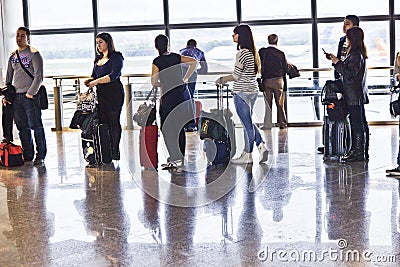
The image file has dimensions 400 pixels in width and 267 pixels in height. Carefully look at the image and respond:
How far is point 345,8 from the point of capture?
12.9m

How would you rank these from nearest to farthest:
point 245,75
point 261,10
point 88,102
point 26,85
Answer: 1. point 245,75
2. point 26,85
3. point 88,102
4. point 261,10

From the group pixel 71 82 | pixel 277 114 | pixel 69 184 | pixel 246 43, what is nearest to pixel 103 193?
pixel 69 184

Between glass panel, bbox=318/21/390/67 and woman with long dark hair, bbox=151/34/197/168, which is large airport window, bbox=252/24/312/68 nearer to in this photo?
glass panel, bbox=318/21/390/67

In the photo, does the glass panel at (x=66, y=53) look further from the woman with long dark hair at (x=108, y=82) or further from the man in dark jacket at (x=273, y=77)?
the woman with long dark hair at (x=108, y=82)

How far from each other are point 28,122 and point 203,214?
316 cm

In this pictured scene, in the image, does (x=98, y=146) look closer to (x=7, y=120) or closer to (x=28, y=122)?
(x=28, y=122)

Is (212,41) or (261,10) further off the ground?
(261,10)

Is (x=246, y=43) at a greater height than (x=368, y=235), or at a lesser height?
greater

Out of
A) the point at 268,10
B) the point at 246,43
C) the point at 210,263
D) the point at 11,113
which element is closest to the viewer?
the point at 210,263

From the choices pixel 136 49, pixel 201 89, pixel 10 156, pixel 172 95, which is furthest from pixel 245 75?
pixel 136 49

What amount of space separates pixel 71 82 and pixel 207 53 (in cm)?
253

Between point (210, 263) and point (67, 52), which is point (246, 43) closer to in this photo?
point (210, 263)

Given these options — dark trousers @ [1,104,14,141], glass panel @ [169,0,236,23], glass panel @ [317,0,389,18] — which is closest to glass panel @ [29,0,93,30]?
glass panel @ [169,0,236,23]

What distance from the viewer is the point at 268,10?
13.1 m
